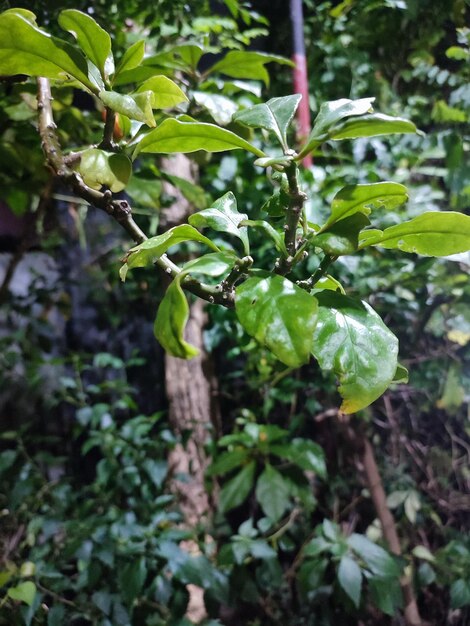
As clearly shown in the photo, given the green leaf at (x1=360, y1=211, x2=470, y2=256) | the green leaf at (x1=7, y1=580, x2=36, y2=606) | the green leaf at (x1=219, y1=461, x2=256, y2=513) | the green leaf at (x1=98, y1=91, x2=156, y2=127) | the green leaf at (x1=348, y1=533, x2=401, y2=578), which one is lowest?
the green leaf at (x1=348, y1=533, x2=401, y2=578)

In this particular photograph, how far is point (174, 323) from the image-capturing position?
0.41 m

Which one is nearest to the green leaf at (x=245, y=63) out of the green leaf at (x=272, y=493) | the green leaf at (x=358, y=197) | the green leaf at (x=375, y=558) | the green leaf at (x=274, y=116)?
the green leaf at (x=274, y=116)

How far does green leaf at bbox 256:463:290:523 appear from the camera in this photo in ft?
3.84

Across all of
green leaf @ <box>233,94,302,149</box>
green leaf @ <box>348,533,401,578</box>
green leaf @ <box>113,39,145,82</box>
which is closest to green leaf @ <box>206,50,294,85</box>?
green leaf @ <box>113,39,145,82</box>

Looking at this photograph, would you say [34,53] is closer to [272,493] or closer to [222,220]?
[222,220]

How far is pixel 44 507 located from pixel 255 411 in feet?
→ 2.01

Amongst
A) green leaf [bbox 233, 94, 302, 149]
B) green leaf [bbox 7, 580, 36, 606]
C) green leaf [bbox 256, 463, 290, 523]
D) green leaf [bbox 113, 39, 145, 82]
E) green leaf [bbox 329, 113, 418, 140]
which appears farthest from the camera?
green leaf [bbox 256, 463, 290, 523]

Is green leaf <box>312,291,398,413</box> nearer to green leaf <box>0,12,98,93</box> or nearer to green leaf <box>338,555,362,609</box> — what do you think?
green leaf <box>0,12,98,93</box>

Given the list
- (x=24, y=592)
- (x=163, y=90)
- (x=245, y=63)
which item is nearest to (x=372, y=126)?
(x=163, y=90)

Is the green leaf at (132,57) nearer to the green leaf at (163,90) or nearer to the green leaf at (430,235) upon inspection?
the green leaf at (163,90)

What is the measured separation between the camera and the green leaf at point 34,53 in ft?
1.50

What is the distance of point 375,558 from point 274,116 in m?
1.01

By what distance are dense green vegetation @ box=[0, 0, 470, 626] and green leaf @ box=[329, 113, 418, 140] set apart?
0.37ft

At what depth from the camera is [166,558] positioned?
101 cm
